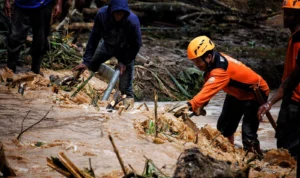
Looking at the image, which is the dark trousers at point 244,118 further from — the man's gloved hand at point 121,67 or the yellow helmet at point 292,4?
the man's gloved hand at point 121,67

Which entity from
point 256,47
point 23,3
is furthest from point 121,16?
point 256,47

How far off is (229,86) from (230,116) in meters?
0.55

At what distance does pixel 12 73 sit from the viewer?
326 inches

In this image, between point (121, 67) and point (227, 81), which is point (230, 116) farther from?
point (121, 67)

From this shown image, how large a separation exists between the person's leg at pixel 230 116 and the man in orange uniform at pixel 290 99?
91cm

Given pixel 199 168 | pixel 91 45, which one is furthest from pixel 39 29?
pixel 199 168

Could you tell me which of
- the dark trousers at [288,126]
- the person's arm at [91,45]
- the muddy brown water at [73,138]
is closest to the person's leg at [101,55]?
the person's arm at [91,45]

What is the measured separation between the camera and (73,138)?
17.7ft

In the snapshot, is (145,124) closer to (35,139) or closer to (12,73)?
(35,139)

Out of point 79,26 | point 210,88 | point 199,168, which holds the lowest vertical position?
point 79,26

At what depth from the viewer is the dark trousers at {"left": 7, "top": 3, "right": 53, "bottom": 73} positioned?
8.41 meters

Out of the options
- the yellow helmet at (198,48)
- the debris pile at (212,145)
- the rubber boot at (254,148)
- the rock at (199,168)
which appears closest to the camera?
the rock at (199,168)

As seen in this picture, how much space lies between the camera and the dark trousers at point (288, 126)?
6.06 m

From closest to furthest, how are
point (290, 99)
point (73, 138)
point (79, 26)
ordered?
point (73, 138)
point (290, 99)
point (79, 26)
